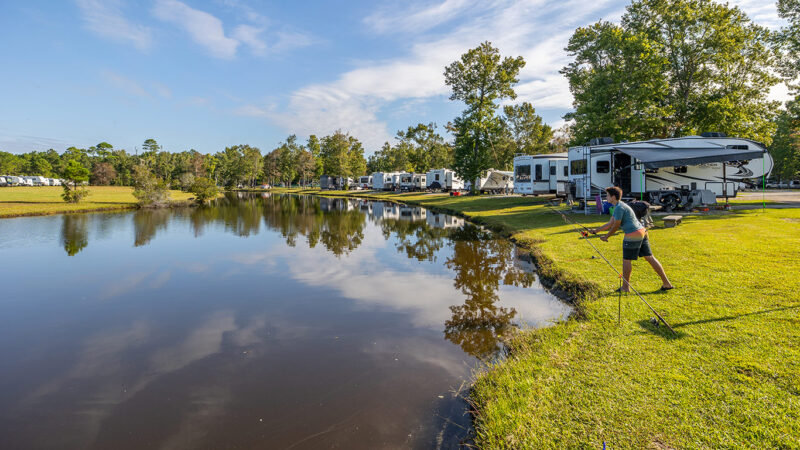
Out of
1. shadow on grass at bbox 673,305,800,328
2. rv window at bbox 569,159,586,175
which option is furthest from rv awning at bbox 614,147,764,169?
shadow on grass at bbox 673,305,800,328

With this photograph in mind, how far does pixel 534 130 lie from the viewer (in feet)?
196

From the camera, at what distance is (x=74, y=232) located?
19484mm

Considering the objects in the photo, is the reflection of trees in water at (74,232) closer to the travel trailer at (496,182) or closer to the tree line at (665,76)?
the tree line at (665,76)

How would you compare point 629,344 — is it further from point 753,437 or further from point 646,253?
point 646,253

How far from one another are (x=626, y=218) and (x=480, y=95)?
1389 inches

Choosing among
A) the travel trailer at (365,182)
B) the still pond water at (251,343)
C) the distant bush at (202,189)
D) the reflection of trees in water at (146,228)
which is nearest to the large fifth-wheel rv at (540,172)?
the still pond water at (251,343)

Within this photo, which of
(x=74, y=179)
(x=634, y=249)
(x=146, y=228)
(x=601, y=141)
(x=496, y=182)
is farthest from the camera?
(x=496, y=182)

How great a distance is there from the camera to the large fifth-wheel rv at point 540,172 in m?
27.7

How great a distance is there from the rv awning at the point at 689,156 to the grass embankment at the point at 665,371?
26.9 feet

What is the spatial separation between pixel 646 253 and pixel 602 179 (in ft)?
49.6

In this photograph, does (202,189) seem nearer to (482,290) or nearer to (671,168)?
(482,290)

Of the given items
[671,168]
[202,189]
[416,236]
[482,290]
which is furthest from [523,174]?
[202,189]

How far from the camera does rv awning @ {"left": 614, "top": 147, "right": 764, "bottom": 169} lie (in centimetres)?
1502

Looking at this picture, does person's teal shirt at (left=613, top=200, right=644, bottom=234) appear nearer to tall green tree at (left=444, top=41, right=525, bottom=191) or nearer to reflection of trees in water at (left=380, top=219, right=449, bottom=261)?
reflection of trees in water at (left=380, top=219, right=449, bottom=261)
